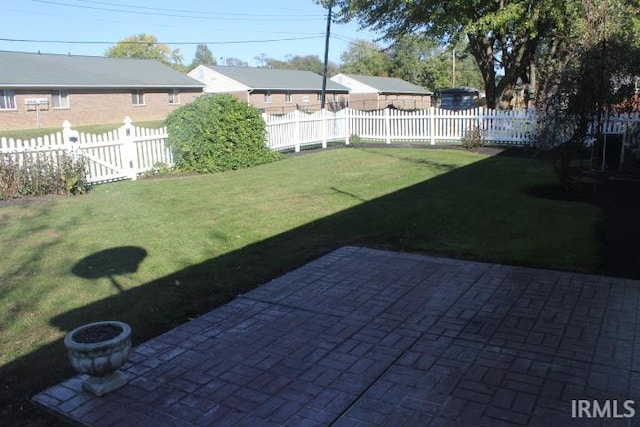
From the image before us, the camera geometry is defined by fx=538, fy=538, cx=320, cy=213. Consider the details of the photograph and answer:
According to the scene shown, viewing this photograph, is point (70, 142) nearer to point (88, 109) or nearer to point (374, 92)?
point (88, 109)

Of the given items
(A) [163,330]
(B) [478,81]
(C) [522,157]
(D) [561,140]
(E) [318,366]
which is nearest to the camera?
(E) [318,366]

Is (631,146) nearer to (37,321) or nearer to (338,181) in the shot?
(338,181)

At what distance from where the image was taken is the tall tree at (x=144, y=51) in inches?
3150

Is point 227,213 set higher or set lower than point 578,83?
lower

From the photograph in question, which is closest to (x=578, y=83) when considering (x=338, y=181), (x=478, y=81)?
(x=338, y=181)

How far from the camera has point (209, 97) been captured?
13945 mm

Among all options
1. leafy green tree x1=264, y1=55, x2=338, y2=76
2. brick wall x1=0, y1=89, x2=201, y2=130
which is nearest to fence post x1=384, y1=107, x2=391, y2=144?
brick wall x1=0, y1=89, x2=201, y2=130

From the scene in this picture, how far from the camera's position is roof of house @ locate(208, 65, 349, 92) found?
1871 inches

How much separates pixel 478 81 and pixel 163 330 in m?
90.5

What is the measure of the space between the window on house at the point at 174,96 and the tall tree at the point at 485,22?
19851 millimetres

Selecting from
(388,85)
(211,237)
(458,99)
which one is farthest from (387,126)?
(388,85)

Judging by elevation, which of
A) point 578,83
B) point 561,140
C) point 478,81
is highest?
point 478,81

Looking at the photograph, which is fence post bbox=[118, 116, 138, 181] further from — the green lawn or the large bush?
the large bush

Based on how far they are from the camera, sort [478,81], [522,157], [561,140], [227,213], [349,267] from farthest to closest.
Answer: [478,81], [522,157], [561,140], [227,213], [349,267]
